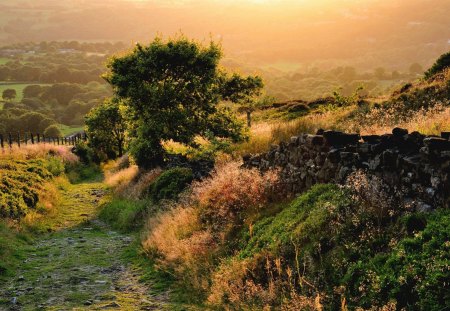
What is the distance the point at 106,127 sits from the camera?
4969cm

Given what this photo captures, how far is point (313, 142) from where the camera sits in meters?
10.4

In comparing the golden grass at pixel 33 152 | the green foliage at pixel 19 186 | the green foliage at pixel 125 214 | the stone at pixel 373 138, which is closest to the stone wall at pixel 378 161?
the stone at pixel 373 138

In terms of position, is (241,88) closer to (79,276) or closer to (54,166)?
(54,166)

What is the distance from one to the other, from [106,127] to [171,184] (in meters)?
34.5

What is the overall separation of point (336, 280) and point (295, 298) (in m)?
0.68

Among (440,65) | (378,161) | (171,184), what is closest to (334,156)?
(378,161)

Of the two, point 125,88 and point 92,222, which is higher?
point 125,88

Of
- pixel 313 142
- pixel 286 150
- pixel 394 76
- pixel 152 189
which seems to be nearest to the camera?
pixel 313 142

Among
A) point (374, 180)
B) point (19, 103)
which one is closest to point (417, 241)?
point (374, 180)

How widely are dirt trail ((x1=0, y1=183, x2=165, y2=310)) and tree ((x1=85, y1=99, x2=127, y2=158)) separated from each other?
33271mm

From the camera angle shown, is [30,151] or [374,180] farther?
[30,151]

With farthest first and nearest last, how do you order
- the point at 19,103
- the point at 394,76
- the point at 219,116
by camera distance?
1. the point at 394,76
2. the point at 19,103
3. the point at 219,116

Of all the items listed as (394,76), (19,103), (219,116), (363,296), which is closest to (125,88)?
(219,116)

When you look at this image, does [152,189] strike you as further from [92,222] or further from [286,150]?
[286,150]
